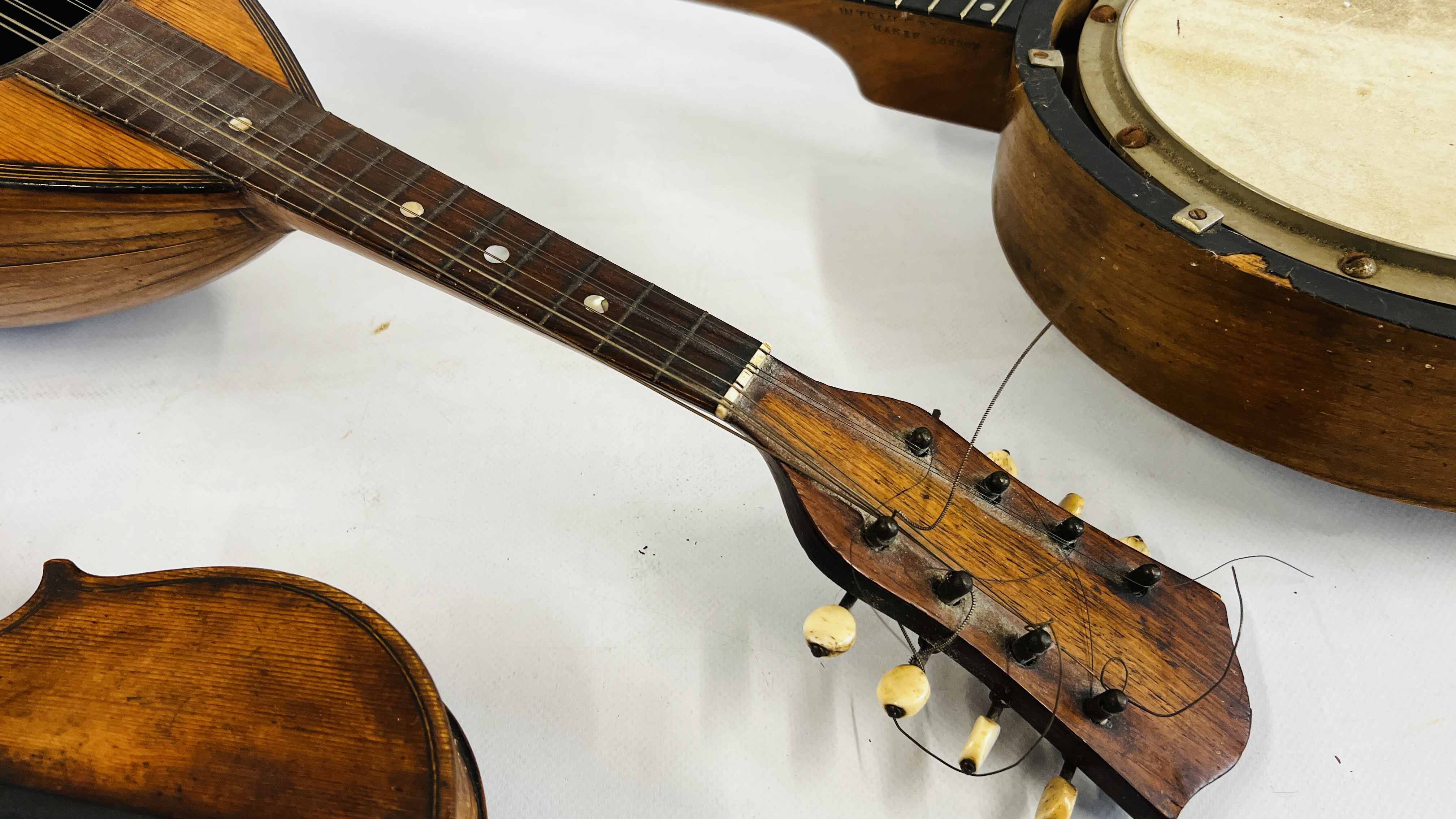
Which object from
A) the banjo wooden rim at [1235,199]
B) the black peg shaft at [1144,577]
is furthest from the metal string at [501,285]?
the banjo wooden rim at [1235,199]

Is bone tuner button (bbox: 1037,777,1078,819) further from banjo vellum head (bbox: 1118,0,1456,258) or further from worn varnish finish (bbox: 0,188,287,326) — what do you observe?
worn varnish finish (bbox: 0,188,287,326)

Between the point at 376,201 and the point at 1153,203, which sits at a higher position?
the point at 1153,203

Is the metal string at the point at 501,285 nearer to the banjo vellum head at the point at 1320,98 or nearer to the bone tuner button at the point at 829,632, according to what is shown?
the bone tuner button at the point at 829,632

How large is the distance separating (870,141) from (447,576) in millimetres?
1031

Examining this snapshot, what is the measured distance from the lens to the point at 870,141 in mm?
1656

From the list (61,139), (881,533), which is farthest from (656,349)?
(61,139)

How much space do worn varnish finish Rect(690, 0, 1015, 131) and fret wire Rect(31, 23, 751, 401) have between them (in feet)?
2.38

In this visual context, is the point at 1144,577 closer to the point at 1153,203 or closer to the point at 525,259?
the point at 1153,203

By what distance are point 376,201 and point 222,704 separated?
54 cm

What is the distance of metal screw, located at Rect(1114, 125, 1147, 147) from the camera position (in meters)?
1.05

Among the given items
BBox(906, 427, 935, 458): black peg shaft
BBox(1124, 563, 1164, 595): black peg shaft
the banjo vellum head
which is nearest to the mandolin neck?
BBox(906, 427, 935, 458): black peg shaft

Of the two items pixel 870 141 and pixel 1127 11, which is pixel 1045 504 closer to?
pixel 1127 11

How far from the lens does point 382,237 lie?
3.32ft

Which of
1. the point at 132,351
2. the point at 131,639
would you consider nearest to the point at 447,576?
the point at 131,639
